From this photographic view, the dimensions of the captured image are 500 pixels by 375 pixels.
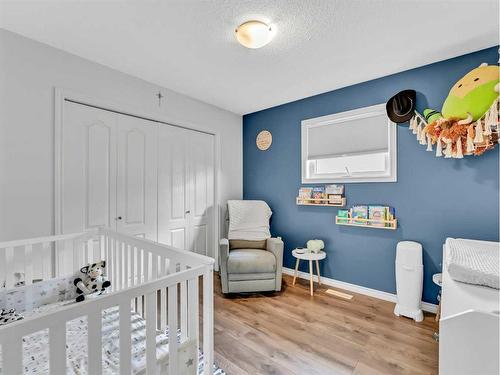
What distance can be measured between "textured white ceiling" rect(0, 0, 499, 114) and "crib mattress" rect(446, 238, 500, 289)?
1.58 metres

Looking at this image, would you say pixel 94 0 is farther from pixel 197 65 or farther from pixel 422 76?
pixel 422 76

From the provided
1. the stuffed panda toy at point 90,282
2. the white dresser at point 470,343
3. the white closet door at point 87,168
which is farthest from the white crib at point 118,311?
the white dresser at point 470,343

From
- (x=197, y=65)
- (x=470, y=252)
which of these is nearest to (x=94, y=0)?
(x=197, y=65)

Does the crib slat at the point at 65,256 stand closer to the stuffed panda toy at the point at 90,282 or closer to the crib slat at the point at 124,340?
the stuffed panda toy at the point at 90,282

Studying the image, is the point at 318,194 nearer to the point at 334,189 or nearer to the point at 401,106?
the point at 334,189

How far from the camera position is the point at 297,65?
7.68ft

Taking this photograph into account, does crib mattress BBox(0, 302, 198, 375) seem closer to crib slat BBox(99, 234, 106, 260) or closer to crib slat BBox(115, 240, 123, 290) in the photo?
crib slat BBox(115, 240, 123, 290)

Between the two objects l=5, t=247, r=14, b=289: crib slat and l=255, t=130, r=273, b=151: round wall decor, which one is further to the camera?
l=255, t=130, r=273, b=151: round wall decor

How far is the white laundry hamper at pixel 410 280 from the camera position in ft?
7.15

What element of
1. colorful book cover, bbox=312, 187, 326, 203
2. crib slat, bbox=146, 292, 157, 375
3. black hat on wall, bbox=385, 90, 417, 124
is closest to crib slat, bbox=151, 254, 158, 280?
crib slat, bbox=146, 292, 157, 375

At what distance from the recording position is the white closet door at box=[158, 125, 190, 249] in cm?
290

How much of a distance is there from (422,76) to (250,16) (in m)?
1.78

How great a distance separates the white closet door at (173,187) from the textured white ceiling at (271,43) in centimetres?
70

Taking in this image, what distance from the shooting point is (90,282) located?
1.73m
